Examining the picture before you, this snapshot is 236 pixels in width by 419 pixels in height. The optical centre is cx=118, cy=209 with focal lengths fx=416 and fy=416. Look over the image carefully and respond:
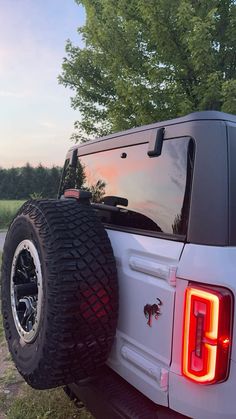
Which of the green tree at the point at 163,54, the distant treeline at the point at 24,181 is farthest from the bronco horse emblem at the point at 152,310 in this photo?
the distant treeline at the point at 24,181

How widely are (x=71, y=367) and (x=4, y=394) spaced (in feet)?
5.46

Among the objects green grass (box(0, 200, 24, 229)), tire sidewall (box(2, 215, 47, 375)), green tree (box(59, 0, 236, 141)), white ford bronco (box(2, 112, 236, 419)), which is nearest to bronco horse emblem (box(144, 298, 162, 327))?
white ford bronco (box(2, 112, 236, 419))

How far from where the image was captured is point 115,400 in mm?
1964

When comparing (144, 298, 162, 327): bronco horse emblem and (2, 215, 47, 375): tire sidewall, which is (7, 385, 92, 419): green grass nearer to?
(2, 215, 47, 375): tire sidewall

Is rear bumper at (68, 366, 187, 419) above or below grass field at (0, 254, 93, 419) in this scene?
above

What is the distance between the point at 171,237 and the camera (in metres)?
1.82

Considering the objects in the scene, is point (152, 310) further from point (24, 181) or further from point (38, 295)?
point (24, 181)

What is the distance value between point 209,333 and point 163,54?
6075 millimetres

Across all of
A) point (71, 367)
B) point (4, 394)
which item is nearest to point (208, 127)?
point (71, 367)

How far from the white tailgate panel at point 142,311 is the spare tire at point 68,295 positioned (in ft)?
0.23

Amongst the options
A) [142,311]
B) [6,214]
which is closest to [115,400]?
[142,311]

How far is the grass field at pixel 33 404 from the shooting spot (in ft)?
9.52

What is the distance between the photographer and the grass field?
290 cm

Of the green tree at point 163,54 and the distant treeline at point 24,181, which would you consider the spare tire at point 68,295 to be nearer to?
the green tree at point 163,54
